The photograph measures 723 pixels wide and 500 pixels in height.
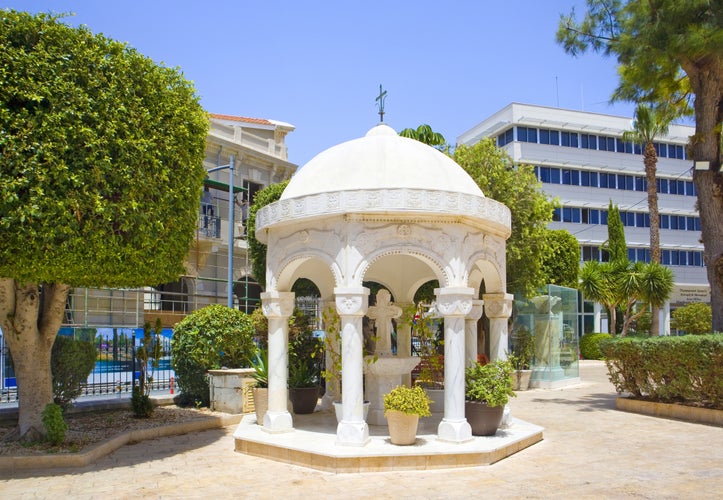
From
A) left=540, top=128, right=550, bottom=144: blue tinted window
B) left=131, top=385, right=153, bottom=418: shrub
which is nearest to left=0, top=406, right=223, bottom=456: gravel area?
left=131, top=385, right=153, bottom=418: shrub

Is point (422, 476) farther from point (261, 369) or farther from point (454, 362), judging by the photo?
point (261, 369)

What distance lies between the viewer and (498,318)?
12.3 m

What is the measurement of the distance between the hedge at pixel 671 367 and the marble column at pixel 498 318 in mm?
4442

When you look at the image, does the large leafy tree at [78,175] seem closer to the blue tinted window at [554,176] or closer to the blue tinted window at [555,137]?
the blue tinted window at [554,176]

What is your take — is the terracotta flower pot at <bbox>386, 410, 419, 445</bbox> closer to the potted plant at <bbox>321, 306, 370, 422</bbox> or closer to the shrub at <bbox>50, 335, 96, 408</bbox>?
the potted plant at <bbox>321, 306, 370, 422</bbox>

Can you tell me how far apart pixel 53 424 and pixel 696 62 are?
16362 millimetres

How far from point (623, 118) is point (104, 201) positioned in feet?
141

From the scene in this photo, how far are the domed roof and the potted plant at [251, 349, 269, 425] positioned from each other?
12.8ft

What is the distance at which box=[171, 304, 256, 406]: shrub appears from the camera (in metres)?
14.8

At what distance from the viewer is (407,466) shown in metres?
9.43

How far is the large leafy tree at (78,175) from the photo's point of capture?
29.9ft

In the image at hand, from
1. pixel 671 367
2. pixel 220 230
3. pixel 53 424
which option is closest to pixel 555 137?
pixel 220 230

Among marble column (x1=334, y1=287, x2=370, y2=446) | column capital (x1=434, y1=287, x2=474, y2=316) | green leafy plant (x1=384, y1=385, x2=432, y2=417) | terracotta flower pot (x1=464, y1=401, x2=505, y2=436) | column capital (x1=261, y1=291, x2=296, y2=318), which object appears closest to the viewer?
green leafy plant (x1=384, y1=385, x2=432, y2=417)

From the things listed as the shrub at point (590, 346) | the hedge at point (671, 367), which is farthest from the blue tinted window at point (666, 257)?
the hedge at point (671, 367)
